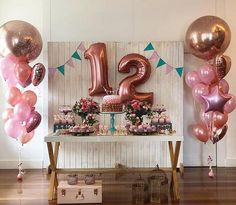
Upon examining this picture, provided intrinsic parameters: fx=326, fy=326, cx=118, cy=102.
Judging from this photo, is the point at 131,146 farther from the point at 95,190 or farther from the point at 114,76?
the point at 95,190

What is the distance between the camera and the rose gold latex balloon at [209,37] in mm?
4180

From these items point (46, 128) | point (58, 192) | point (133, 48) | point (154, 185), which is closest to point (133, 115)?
point (154, 185)

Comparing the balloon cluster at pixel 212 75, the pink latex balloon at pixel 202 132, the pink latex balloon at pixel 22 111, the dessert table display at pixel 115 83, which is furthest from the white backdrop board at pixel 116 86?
the pink latex balloon at pixel 22 111

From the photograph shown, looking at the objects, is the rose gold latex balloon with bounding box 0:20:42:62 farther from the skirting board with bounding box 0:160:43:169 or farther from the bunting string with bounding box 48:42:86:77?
the skirting board with bounding box 0:160:43:169

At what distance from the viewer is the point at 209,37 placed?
418cm

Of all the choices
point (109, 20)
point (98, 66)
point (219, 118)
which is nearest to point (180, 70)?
point (219, 118)

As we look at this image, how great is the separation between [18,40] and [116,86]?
1.49m

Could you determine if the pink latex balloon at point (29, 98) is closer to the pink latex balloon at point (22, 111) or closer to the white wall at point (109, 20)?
the pink latex balloon at point (22, 111)

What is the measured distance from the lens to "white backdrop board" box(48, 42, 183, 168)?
183 inches

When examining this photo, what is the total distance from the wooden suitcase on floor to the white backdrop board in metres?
1.45

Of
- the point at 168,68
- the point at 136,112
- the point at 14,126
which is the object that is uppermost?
the point at 168,68

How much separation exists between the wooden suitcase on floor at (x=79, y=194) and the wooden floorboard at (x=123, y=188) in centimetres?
11

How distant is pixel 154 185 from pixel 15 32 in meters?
2.48

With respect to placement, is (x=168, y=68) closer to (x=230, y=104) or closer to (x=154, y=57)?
(x=154, y=57)
